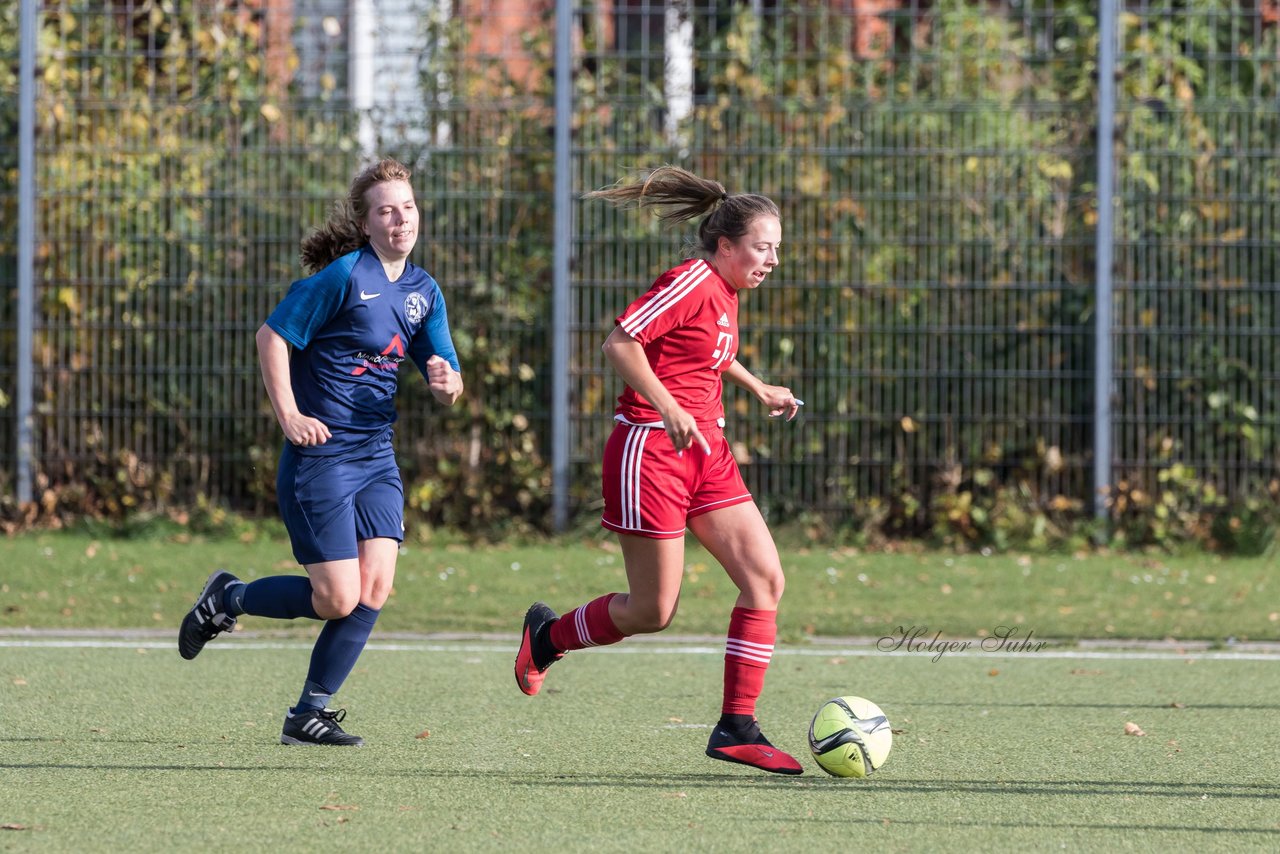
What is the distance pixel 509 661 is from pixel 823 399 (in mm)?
4614

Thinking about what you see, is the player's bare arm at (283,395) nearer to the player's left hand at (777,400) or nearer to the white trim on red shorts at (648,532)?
the white trim on red shorts at (648,532)

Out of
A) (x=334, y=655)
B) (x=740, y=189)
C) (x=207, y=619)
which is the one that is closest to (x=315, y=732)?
(x=334, y=655)

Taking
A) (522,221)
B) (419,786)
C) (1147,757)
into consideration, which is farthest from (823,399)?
(419,786)

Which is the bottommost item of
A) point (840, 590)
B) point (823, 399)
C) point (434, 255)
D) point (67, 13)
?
point (840, 590)

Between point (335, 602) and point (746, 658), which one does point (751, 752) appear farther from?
point (335, 602)

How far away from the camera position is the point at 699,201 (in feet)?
18.7

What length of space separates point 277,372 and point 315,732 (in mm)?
1189

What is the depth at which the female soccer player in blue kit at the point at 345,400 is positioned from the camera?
5.55m

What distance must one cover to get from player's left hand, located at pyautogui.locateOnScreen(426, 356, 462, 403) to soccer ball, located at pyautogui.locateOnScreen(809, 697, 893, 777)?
1575 millimetres

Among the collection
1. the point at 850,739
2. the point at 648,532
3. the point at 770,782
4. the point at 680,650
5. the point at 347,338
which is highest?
the point at 347,338

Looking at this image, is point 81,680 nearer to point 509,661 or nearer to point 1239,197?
point 509,661

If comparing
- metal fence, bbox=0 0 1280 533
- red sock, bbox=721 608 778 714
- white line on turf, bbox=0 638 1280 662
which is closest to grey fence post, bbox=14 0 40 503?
metal fence, bbox=0 0 1280 533

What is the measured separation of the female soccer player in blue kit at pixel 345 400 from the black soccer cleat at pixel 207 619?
0.09m

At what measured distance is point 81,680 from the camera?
275 inches
